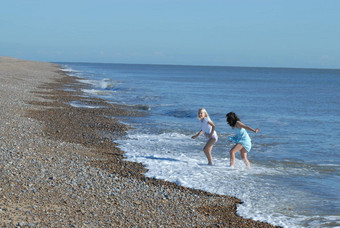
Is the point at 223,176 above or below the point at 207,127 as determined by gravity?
below

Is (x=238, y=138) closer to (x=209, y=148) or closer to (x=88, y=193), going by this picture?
(x=209, y=148)

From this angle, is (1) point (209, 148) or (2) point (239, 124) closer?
(2) point (239, 124)

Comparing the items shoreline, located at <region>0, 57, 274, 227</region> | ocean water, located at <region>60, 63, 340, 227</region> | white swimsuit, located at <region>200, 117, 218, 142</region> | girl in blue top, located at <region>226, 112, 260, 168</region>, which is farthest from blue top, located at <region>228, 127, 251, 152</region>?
shoreline, located at <region>0, 57, 274, 227</region>

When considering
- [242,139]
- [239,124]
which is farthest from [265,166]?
[239,124]

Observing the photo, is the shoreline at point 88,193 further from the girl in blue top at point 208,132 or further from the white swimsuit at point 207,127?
the white swimsuit at point 207,127

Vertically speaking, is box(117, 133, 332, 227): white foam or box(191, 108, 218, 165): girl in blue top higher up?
box(191, 108, 218, 165): girl in blue top

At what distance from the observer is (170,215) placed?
7234mm

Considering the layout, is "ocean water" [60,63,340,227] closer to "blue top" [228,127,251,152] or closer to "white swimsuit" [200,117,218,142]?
"blue top" [228,127,251,152]

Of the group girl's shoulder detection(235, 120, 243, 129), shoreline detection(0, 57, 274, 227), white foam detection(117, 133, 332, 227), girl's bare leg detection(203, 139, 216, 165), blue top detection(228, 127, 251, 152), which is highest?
girl's shoulder detection(235, 120, 243, 129)

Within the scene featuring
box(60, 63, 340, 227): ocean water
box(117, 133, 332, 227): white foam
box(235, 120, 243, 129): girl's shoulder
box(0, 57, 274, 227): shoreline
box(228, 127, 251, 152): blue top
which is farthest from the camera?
box(228, 127, 251, 152): blue top

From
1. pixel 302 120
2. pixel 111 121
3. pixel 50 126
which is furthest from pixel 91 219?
pixel 302 120

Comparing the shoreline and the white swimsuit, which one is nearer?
the shoreline

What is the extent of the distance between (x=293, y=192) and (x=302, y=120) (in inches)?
620

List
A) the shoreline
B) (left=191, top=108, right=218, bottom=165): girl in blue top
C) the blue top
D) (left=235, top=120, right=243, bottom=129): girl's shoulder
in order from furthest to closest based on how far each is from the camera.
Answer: (left=191, top=108, right=218, bottom=165): girl in blue top
the blue top
(left=235, top=120, right=243, bottom=129): girl's shoulder
the shoreline
